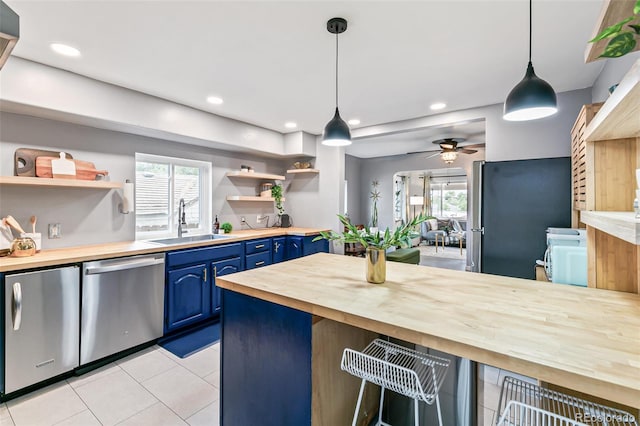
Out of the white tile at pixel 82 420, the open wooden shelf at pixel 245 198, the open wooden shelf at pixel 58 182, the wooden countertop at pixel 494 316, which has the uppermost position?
the open wooden shelf at pixel 58 182

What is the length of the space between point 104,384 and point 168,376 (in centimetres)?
44

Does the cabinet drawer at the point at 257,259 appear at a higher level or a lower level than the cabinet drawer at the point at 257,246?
lower

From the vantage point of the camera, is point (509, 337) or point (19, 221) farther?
point (19, 221)

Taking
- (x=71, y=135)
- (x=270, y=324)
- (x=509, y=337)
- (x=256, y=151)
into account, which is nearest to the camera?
(x=509, y=337)

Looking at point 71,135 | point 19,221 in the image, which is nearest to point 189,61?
point 71,135

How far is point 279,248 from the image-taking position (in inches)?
165

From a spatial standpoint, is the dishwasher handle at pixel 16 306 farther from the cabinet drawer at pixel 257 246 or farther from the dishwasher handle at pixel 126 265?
the cabinet drawer at pixel 257 246

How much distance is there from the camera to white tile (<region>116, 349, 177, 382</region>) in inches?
92.0

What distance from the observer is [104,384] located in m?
2.20

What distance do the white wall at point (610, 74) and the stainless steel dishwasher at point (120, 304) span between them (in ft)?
12.9

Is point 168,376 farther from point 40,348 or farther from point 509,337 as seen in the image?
point 509,337

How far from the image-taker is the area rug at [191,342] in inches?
107

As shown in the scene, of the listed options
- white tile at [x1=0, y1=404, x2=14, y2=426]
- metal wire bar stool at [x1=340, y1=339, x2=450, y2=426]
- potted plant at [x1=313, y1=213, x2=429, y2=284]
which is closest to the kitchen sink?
white tile at [x1=0, y1=404, x2=14, y2=426]

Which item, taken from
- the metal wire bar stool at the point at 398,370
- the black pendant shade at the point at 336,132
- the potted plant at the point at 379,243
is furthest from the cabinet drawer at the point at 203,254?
the metal wire bar stool at the point at 398,370
